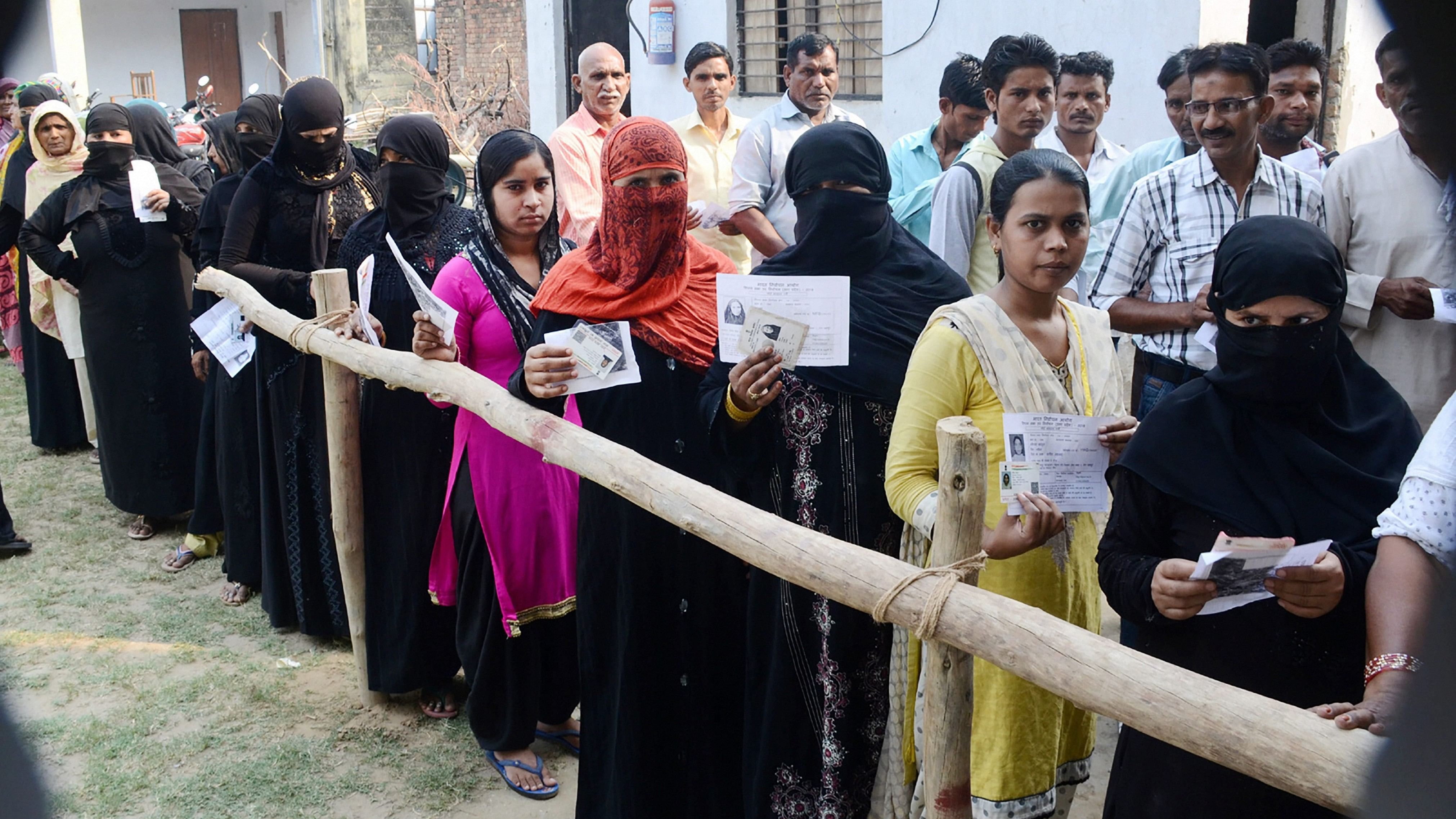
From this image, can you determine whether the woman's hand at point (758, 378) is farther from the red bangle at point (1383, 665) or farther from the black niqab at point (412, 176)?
the black niqab at point (412, 176)

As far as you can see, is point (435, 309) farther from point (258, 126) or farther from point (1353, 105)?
point (1353, 105)

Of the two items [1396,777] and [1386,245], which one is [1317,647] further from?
[1386,245]

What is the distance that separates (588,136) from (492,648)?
128 inches

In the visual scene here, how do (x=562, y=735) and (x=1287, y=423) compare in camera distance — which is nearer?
(x=1287, y=423)

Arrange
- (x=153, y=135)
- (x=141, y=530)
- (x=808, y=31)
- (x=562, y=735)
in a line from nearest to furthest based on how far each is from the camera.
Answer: (x=562, y=735), (x=153, y=135), (x=141, y=530), (x=808, y=31)

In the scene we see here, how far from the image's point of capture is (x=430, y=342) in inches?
126

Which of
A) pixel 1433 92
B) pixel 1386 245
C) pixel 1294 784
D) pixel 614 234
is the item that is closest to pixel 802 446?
pixel 614 234

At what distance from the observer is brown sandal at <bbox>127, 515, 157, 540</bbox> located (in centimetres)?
595

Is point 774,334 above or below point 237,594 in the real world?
above

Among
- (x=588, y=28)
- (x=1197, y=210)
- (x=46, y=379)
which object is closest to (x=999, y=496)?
(x=1197, y=210)

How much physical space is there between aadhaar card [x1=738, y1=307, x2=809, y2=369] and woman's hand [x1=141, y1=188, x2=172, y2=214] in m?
4.28

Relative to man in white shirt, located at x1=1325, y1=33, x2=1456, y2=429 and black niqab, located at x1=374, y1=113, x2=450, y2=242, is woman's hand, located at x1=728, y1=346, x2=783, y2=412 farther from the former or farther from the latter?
black niqab, located at x1=374, y1=113, x2=450, y2=242

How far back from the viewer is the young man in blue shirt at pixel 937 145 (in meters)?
4.29

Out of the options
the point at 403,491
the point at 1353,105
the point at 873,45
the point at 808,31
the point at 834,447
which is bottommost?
the point at 403,491
